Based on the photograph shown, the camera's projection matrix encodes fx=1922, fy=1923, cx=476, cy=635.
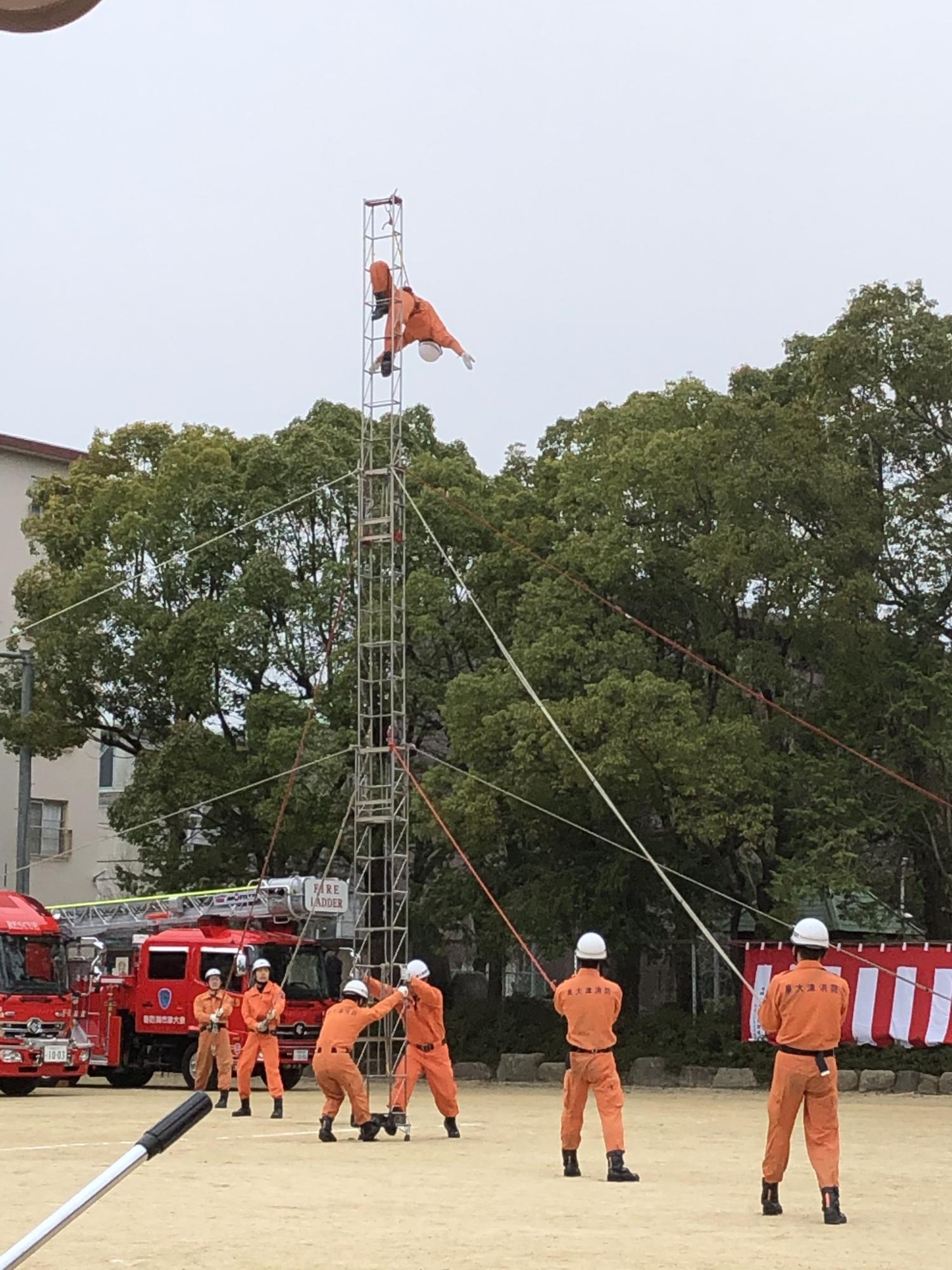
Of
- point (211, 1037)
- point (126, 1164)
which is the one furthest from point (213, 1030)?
point (126, 1164)

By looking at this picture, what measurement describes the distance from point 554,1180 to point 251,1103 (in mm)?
12458

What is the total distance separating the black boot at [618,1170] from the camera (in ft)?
48.4

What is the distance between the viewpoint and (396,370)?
26.9 meters

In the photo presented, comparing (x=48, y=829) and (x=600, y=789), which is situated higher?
(x=600, y=789)

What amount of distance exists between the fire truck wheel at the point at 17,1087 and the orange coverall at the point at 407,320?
12479 millimetres

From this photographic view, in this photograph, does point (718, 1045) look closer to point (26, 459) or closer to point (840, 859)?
point (840, 859)

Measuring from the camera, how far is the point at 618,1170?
14797 mm

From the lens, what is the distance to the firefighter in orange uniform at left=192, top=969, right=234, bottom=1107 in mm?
25333

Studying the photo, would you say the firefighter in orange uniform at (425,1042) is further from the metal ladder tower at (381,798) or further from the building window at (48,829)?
the building window at (48,829)

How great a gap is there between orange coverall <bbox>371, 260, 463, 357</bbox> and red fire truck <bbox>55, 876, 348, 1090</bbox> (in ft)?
28.8

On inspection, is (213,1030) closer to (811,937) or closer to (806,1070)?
(811,937)

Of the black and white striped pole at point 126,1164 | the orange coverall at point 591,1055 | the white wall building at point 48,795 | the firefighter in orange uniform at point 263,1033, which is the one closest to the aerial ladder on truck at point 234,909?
the firefighter in orange uniform at point 263,1033

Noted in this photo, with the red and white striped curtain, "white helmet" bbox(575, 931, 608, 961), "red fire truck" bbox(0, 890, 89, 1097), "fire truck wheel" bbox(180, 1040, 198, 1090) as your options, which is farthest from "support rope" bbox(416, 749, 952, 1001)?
"white helmet" bbox(575, 931, 608, 961)

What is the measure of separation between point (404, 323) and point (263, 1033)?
10.4 meters
